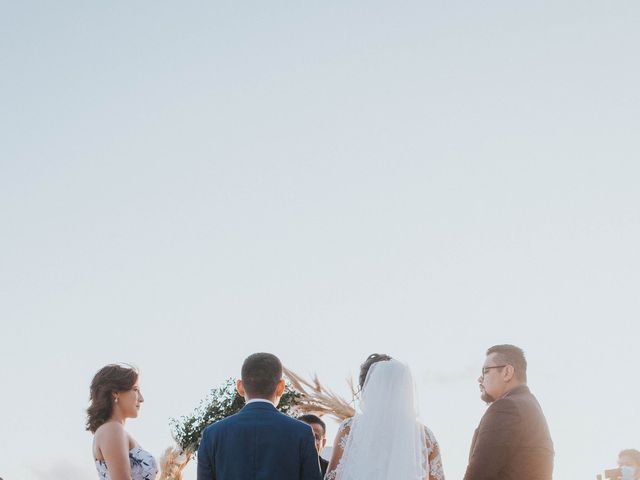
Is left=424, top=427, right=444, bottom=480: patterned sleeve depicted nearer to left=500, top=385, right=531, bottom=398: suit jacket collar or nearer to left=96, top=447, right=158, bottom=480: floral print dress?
left=500, top=385, right=531, bottom=398: suit jacket collar

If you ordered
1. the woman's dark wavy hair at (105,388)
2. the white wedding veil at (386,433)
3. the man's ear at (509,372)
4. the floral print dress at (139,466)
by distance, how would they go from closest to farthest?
the floral print dress at (139,466) → the woman's dark wavy hair at (105,388) → the white wedding veil at (386,433) → the man's ear at (509,372)

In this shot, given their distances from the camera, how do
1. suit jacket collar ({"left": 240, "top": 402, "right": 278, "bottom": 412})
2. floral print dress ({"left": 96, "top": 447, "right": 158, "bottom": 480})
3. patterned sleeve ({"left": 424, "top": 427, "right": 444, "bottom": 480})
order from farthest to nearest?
patterned sleeve ({"left": 424, "top": 427, "right": 444, "bottom": 480}), floral print dress ({"left": 96, "top": 447, "right": 158, "bottom": 480}), suit jacket collar ({"left": 240, "top": 402, "right": 278, "bottom": 412})

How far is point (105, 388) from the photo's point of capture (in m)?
6.95

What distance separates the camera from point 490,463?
7.16 meters

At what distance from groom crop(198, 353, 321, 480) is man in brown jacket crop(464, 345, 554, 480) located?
1478 millimetres

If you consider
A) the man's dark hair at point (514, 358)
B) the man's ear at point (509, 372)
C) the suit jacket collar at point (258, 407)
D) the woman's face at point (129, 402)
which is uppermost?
the man's dark hair at point (514, 358)

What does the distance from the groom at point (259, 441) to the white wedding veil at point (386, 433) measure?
659 millimetres

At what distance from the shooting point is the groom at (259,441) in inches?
254

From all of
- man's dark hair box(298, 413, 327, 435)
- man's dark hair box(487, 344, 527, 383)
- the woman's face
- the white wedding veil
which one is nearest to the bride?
the white wedding veil

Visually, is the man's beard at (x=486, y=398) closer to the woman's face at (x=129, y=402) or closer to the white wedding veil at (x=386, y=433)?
the white wedding veil at (x=386, y=433)

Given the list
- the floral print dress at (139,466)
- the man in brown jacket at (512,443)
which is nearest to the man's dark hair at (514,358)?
the man in brown jacket at (512,443)


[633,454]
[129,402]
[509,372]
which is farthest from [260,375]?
[633,454]

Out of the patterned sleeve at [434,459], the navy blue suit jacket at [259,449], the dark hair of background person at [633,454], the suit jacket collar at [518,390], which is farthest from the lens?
the dark hair of background person at [633,454]

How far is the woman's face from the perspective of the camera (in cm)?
695
